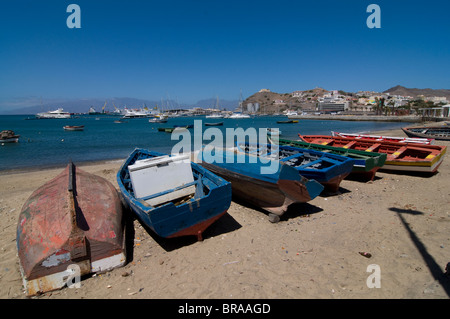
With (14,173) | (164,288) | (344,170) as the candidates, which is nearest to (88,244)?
(164,288)

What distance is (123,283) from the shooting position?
4.36m

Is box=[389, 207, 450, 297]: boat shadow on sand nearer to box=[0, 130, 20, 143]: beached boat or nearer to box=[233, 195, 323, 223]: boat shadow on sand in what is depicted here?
box=[233, 195, 323, 223]: boat shadow on sand

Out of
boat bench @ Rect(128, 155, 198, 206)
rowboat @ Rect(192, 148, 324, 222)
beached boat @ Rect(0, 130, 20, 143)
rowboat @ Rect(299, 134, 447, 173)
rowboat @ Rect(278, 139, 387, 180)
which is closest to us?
boat bench @ Rect(128, 155, 198, 206)

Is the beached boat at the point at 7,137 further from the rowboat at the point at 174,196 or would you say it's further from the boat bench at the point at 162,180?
→ the boat bench at the point at 162,180

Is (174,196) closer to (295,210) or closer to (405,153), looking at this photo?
(295,210)

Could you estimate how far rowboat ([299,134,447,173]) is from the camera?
10.1m

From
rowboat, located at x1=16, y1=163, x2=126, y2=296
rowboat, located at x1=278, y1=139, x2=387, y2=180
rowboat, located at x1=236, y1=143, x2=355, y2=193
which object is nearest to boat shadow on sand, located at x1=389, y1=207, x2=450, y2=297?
rowboat, located at x1=236, y1=143, x2=355, y2=193

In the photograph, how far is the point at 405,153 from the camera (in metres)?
12.0

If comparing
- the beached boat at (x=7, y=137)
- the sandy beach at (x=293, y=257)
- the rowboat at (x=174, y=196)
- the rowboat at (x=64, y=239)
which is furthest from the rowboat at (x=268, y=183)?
the beached boat at (x=7, y=137)

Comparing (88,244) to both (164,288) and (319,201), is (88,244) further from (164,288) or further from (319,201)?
(319,201)

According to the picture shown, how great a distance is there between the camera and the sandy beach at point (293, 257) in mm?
4055

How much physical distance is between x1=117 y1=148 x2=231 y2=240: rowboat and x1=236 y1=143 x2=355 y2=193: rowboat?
254 cm

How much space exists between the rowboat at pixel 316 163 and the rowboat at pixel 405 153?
4115 mm

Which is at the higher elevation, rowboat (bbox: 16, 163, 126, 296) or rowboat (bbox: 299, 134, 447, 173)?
rowboat (bbox: 299, 134, 447, 173)
